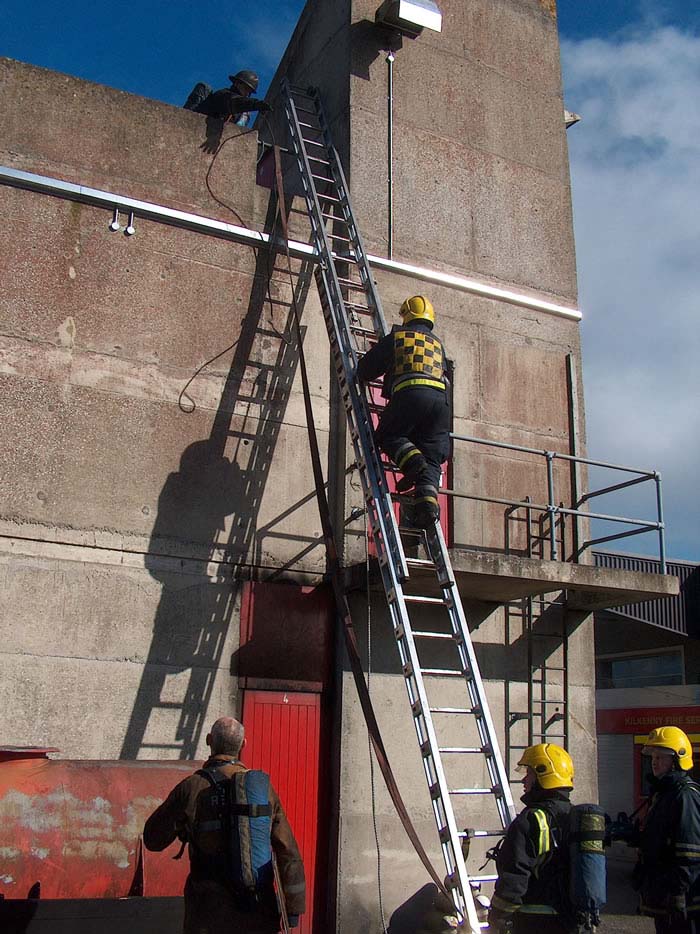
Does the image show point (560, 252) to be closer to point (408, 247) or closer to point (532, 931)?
point (408, 247)

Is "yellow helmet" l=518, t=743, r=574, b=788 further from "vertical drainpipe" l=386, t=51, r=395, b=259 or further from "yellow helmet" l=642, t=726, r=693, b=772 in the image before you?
"vertical drainpipe" l=386, t=51, r=395, b=259

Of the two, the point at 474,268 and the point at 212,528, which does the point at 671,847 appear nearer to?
the point at 212,528

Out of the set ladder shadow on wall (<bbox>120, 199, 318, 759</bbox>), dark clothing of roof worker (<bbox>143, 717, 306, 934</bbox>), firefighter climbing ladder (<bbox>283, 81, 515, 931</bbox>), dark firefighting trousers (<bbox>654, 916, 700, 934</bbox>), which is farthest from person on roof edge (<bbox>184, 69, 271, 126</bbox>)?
dark firefighting trousers (<bbox>654, 916, 700, 934</bbox>)

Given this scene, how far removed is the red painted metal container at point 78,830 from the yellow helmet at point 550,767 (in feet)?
8.00

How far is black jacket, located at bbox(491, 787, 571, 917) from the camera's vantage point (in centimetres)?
→ 449

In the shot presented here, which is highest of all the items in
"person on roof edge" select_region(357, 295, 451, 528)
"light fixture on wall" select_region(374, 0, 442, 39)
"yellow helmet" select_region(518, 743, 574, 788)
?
"light fixture on wall" select_region(374, 0, 442, 39)

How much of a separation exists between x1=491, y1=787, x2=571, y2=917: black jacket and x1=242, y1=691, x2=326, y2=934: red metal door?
141 inches

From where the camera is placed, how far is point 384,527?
706 cm

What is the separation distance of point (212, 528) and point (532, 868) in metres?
4.42

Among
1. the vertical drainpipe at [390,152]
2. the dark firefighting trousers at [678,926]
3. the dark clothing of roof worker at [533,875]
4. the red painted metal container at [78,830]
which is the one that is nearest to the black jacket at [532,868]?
the dark clothing of roof worker at [533,875]

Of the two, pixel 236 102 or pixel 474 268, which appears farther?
pixel 474 268

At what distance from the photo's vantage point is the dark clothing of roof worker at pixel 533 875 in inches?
177

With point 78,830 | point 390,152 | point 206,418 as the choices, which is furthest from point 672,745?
point 390,152

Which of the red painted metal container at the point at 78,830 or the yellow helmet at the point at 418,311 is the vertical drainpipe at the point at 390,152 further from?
the red painted metal container at the point at 78,830
